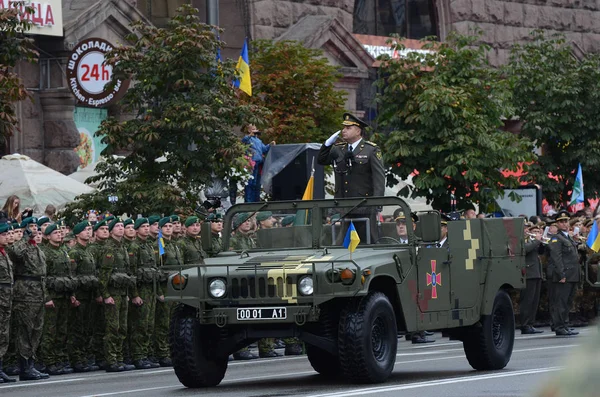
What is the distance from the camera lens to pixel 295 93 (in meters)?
22.6

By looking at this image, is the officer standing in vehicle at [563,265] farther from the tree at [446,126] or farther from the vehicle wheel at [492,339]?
the vehicle wheel at [492,339]

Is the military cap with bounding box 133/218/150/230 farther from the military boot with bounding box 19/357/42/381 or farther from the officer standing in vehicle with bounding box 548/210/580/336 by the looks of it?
the officer standing in vehicle with bounding box 548/210/580/336

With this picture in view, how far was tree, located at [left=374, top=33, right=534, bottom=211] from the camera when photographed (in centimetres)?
2278

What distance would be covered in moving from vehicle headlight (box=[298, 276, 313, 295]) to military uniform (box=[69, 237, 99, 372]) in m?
5.08

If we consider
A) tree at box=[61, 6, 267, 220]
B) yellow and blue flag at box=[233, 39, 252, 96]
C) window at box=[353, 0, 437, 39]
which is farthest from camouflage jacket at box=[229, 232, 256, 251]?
window at box=[353, 0, 437, 39]

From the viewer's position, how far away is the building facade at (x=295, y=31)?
72.5 feet

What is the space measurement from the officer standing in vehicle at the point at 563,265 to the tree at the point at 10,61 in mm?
9813

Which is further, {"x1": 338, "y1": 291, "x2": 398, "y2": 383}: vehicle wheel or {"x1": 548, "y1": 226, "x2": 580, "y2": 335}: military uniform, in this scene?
{"x1": 548, "y1": 226, "x2": 580, "y2": 335}: military uniform

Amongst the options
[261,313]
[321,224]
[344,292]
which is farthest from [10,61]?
[344,292]

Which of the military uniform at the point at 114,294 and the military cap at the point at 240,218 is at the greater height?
the military cap at the point at 240,218

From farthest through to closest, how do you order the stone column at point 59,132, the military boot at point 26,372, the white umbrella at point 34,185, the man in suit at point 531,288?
the stone column at point 59,132
the man in suit at point 531,288
the white umbrella at point 34,185
the military boot at point 26,372

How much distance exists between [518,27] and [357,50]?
283 inches

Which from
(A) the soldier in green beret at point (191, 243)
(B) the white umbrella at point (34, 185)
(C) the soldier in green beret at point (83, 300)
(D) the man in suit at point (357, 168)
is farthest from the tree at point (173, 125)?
(D) the man in suit at point (357, 168)

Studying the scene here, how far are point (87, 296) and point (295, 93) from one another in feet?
27.6
